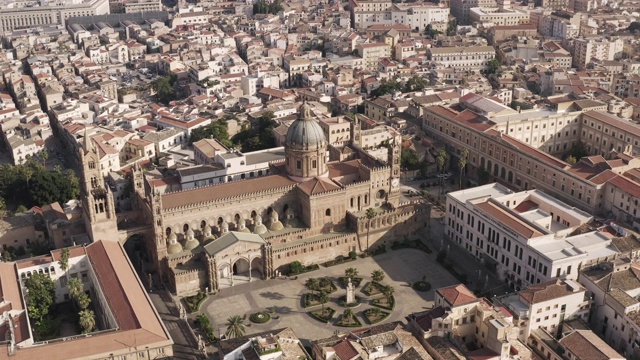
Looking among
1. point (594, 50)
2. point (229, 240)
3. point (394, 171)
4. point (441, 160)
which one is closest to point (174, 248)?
point (229, 240)

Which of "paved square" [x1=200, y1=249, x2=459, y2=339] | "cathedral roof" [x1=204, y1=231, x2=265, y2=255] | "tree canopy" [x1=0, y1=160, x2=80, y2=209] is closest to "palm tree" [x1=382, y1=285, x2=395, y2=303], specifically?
"paved square" [x1=200, y1=249, x2=459, y2=339]

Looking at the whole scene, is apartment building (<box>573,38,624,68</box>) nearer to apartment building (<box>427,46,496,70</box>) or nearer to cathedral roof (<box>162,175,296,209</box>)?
apartment building (<box>427,46,496,70</box>)

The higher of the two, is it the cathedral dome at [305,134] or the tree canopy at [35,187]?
the cathedral dome at [305,134]

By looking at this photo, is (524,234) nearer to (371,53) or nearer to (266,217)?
(266,217)

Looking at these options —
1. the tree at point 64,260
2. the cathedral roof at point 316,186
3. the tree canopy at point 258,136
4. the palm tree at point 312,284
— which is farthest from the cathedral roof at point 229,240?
the tree canopy at point 258,136

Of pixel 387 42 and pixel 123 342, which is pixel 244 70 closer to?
pixel 387 42

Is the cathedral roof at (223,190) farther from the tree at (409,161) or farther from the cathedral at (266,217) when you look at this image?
the tree at (409,161)

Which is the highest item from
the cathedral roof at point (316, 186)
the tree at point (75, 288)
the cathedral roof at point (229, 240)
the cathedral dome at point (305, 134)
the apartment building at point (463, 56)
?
the cathedral dome at point (305, 134)
